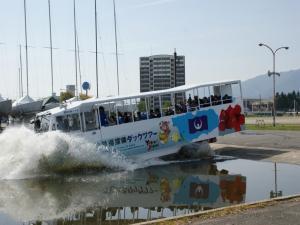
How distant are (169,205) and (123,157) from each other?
29.8ft

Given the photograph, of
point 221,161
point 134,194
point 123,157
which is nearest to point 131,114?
point 123,157

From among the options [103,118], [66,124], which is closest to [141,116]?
[103,118]

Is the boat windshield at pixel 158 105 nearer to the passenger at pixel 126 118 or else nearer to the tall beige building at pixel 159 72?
the passenger at pixel 126 118

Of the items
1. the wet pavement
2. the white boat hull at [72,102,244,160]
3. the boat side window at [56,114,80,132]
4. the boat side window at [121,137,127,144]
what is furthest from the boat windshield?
the wet pavement

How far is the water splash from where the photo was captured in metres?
20.7

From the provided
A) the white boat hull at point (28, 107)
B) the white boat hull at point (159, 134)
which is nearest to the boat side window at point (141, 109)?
the white boat hull at point (159, 134)

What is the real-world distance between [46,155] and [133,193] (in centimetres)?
579

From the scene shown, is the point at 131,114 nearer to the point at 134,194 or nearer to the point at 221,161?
the point at 221,161

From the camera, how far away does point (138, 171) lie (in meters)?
21.6

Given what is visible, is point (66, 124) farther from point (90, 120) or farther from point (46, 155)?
point (46, 155)

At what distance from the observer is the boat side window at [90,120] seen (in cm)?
2273

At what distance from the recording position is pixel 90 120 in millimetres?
22859

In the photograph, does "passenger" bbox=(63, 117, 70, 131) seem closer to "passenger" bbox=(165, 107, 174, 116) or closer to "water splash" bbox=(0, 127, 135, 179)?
"water splash" bbox=(0, 127, 135, 179)

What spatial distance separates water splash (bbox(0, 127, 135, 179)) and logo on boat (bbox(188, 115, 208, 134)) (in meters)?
4.50
